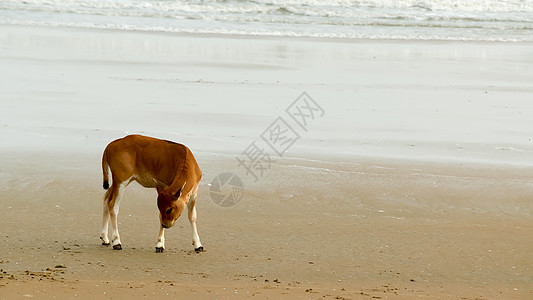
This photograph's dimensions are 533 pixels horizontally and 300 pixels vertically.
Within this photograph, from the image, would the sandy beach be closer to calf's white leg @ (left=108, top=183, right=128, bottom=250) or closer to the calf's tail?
calf's white leg @ (left=108, top=183, right=128, bottom=250)

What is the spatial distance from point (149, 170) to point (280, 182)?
287 cm

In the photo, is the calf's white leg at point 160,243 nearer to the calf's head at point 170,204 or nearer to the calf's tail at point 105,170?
the calf's head at point 170,204

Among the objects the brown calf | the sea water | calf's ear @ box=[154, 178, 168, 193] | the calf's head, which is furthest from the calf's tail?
the sea water

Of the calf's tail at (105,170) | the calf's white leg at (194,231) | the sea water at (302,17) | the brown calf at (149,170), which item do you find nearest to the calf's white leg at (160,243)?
the brown calf at (149,170)

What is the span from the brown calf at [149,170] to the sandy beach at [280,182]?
0.29 meters

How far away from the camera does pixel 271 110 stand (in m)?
13.5

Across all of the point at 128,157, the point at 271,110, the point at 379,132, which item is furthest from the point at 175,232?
the point at 271,110

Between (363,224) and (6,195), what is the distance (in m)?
3.60

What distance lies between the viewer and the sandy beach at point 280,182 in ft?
19.8

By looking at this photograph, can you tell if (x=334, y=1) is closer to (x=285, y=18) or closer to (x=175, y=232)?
(x=285, y=18)

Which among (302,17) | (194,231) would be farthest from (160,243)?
(302,17)

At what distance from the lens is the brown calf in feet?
20.6

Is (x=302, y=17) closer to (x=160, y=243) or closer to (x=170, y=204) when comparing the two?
(x=160, y=243)

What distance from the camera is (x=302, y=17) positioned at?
36281mm
